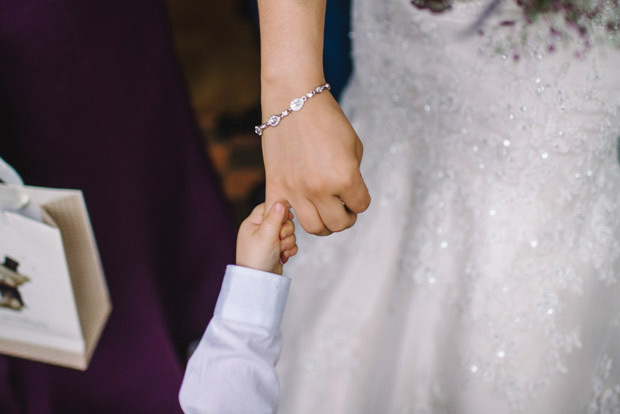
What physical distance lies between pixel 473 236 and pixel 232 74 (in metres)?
1.63

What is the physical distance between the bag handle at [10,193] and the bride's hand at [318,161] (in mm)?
300

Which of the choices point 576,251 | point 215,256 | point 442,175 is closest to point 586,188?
point 576,251

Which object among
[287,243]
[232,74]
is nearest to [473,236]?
[287,243]

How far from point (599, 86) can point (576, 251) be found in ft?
0.77

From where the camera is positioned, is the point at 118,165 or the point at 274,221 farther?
the point at 118,165

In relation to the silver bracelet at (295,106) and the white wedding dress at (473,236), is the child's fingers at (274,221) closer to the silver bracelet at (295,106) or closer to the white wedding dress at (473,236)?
the silver bracelet at (295,106)

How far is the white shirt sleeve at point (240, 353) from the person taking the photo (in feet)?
1.76

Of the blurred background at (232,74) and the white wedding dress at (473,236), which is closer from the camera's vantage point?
the white wedding dress at (473,236)

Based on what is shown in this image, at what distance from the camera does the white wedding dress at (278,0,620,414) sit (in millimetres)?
641

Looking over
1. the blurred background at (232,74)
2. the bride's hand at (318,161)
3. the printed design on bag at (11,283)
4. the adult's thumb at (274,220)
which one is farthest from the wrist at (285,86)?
the blurred background at (232,74)

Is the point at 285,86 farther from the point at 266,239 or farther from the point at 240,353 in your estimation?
the point at 240,353

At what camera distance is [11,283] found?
62 cm

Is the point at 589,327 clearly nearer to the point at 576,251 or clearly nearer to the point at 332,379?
the point at 576,251

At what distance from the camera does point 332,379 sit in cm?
81
